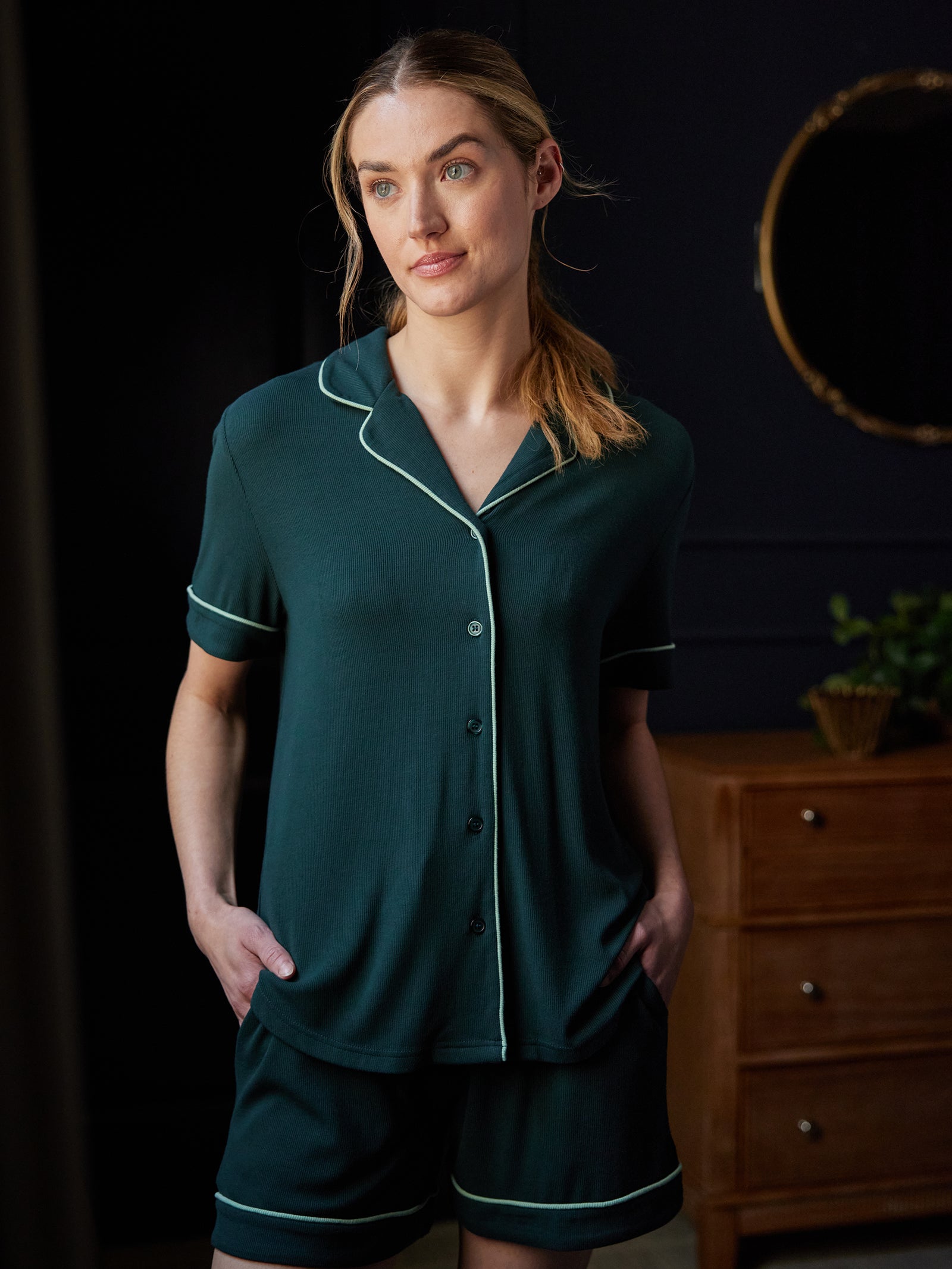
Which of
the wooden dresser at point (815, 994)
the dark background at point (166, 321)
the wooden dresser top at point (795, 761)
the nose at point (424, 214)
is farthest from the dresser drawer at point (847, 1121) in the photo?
the nose at point (424, 214)

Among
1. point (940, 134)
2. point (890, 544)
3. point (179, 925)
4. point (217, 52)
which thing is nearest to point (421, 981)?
point (179, 925)

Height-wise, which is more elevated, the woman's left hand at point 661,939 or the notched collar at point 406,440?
the notched collar at point 406,440

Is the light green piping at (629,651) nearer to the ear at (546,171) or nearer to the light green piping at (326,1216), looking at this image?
the ear at (546,171)

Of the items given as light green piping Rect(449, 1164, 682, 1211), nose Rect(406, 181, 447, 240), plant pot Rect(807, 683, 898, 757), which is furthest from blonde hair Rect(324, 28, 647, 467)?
plant pot Rect(807, 683, 898, 757)

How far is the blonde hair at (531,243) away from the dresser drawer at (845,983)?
57.1 inches

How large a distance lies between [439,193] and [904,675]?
1888 millimetres

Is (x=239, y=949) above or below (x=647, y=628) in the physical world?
below

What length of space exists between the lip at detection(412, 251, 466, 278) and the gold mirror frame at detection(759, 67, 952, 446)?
1955 millimetres

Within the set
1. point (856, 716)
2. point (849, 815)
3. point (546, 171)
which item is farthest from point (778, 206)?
point (546, 171)

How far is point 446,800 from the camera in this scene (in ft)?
3.68

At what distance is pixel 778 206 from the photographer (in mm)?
2889

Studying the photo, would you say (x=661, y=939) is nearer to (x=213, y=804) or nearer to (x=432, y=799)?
(x=432, y=799)

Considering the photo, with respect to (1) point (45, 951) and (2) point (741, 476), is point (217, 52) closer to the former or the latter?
(2) point (741, 476)

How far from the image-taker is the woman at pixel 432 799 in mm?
1122
